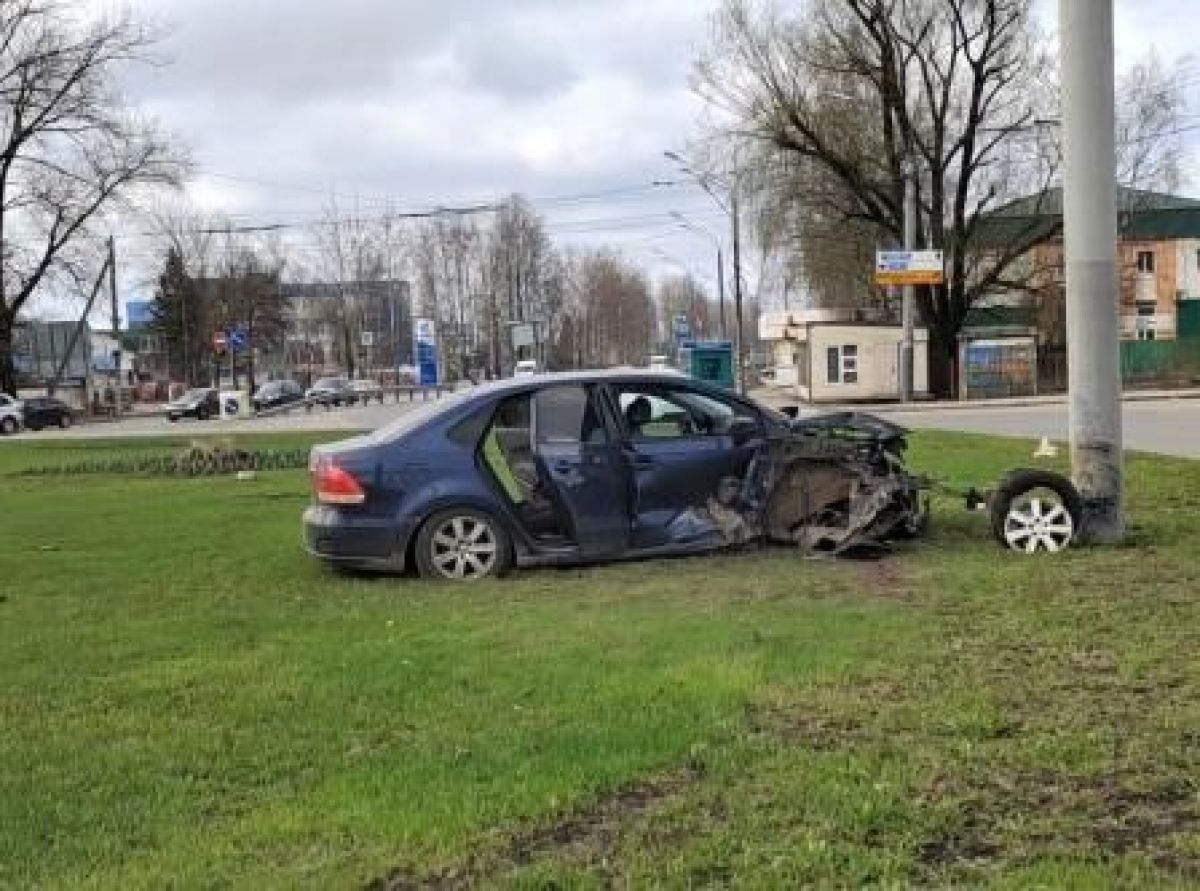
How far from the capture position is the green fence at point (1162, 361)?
178 feet

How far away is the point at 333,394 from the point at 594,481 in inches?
2202

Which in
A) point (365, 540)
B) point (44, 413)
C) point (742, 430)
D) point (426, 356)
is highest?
point (426, 356)

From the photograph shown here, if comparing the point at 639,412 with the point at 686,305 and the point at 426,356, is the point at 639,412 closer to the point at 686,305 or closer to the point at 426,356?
the point at 426,356

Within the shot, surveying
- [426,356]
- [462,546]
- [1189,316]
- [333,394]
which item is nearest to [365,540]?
[462,546]

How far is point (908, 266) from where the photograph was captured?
46438 millimetres

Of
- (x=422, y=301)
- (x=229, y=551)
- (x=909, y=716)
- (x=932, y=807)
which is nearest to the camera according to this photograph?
(x=932, y=807)

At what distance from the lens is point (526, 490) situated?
392 inches

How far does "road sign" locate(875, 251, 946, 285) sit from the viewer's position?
152 feet

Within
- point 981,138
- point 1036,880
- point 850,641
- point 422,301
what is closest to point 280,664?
point 850,641

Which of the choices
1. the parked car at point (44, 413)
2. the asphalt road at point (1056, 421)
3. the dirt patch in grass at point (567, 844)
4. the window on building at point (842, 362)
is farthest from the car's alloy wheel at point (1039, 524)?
the parked car at point (44, 413)

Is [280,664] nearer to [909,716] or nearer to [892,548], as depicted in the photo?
[909,716]

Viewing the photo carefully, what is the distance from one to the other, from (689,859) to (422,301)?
97.7 meters

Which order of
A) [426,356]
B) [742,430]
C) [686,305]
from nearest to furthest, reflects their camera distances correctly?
1. [742,430]
2. [426,356]
3. [686,305]

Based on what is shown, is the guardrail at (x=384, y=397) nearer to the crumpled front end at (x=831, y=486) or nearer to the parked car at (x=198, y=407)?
the parked car at (x=198, y=407)
